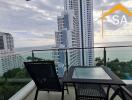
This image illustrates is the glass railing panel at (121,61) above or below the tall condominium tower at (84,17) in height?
below

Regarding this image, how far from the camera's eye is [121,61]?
13.9 ft

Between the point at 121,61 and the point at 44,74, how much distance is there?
2462 millimetres

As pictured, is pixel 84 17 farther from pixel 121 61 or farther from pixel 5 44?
pixel 5 44

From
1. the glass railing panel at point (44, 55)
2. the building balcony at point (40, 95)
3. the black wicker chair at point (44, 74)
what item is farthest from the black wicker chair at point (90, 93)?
the glass railing panel at point (44, 55)

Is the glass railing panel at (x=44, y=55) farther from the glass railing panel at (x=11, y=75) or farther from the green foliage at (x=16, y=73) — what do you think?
the green foliage at (x=16, y=73)

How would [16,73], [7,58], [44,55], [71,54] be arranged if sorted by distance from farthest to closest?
[71,54]
[44,55]
[16,73]
[7,58]

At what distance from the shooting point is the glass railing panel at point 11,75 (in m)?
3.27

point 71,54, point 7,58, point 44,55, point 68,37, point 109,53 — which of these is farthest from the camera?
point 68,37

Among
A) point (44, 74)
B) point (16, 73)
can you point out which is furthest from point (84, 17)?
point (44, 74)

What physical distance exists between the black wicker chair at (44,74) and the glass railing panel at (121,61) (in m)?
1.96

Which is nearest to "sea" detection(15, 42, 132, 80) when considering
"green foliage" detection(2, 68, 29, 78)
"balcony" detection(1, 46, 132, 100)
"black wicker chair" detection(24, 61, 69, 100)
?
"balcony" detection(1, 46, 132, 100)

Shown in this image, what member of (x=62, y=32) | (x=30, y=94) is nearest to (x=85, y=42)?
(x=62, y=32)

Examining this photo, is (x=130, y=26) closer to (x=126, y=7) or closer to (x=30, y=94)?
(x=126, y=7)

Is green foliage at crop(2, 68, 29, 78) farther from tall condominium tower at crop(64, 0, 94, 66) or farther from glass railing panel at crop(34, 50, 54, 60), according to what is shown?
tall condominium tower at crop(64, 0, 94, 66)
